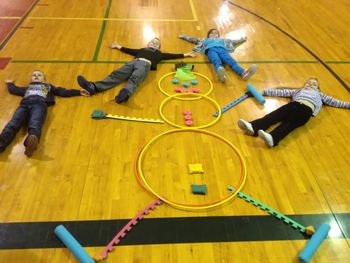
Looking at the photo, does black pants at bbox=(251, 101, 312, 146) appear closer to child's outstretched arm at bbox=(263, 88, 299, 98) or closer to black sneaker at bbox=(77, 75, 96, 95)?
child's outstretched arm at bbox=(263, 88, 299, 98)

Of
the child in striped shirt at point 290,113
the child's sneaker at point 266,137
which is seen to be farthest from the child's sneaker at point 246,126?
the child's sneaker at point 266,137

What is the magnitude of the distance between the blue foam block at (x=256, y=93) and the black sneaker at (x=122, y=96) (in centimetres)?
130

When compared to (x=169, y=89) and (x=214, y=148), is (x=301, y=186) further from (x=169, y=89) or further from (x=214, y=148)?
(x=169, y=89)

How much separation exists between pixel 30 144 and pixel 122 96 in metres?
0.98

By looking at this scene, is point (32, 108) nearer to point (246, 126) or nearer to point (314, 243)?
point (246, 126)

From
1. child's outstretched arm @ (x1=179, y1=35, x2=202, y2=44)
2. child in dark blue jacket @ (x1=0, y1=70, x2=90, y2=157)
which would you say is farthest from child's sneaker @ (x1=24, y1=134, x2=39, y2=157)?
child's outstretched arm @ (x1=179, y1=35, x2=202, y2=44)

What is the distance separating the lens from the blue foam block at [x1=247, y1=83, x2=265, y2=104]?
330 cm

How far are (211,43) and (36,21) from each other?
2.59m

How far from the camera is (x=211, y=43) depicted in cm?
407

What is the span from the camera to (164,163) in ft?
8.63

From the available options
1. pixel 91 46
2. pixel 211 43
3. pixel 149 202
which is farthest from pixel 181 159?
pixel 91 46

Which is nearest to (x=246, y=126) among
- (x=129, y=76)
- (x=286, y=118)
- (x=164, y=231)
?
(x=286, y=118)

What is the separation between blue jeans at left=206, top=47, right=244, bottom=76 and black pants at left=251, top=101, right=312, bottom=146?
2.80 ft

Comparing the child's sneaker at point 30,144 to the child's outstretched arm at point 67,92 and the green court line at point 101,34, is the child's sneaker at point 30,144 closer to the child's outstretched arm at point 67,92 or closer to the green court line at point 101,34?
the child's outstretched arm at point 67,92
